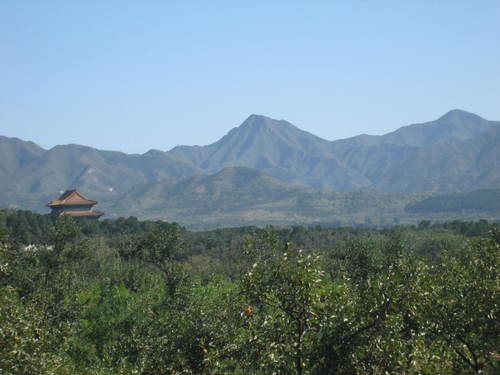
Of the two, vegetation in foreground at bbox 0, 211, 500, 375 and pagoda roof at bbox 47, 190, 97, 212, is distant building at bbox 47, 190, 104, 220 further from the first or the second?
vegetation in foreground at bbox 0, 211, 500, 375

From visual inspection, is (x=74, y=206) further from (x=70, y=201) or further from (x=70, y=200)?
(x=70, y=200)

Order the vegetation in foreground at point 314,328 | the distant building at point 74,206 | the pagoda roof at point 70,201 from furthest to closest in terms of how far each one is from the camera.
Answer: the pagoda roof at point 70,201 < the distant building at point 74,206 < the vegetation in foreground at point 314,328

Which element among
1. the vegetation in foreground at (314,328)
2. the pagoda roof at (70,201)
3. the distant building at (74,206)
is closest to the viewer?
the vegetation in foreground at (314,328)

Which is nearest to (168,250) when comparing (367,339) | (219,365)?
(219,365)

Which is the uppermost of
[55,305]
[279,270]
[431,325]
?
[279,270]

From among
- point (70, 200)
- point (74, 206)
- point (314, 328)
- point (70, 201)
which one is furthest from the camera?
point (70, 200)

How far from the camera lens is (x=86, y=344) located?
3934 cm

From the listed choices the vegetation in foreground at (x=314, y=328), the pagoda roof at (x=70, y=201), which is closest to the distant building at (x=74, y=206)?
the pagoda roof at (x=70, y=201)

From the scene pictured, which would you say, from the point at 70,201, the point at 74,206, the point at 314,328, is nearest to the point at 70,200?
the point at 70,201

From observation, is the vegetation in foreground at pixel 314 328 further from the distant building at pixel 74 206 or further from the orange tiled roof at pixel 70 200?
the orange tiled roof at pixel 70 200

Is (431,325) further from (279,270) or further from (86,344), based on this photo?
(86,344)

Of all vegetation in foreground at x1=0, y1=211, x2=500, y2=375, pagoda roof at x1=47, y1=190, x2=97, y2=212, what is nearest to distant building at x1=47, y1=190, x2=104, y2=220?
pagoda roof at x1=47, y1=190, x2=97, y2=212

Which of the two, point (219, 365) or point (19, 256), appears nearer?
point (219, 365)

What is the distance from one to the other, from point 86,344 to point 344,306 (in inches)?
1008
